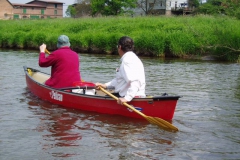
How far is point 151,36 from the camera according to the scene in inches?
884

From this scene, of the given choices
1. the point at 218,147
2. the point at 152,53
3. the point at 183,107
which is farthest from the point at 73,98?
the point at 152,53

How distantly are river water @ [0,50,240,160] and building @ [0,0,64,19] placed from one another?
6741 centimetres

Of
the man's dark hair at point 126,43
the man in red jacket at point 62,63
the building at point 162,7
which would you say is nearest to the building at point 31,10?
the building at point 162,7

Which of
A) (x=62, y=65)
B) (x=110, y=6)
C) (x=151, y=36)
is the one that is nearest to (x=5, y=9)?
(x=110, y=6)

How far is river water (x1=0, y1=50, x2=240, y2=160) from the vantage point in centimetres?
622

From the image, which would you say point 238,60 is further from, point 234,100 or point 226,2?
point 234,100

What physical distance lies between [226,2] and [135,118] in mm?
14315

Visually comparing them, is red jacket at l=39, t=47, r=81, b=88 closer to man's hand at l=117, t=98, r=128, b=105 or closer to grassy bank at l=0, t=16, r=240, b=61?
man's hand at l=117, t=98, r=128, b=105

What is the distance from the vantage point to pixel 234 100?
401 inches

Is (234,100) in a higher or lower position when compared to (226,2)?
lower

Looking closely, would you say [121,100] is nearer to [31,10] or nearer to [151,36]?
[151,36]

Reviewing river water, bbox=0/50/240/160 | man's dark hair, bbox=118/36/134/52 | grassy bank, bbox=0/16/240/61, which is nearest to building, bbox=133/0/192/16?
grassy bank, bbox=0/16/240/61

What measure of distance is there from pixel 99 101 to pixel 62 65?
1360mm

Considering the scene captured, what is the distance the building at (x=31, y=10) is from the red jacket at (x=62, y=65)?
227ft
